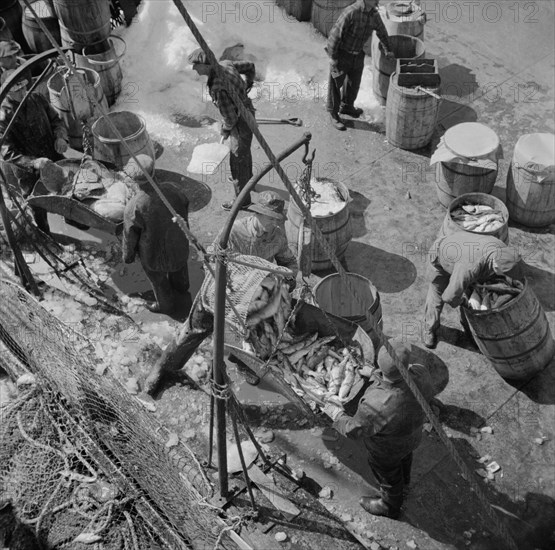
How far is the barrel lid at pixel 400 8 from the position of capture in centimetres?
1054

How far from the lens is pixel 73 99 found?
31.6 feet

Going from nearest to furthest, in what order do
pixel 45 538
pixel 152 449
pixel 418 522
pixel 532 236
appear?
pixel 45 538 < pixel 152 449 < pixel 418 522 < pixel 532 236

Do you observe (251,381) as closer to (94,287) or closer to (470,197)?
(94,287)

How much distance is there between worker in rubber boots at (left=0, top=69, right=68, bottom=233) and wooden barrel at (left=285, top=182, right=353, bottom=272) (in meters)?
2.73

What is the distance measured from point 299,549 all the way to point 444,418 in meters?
2.14

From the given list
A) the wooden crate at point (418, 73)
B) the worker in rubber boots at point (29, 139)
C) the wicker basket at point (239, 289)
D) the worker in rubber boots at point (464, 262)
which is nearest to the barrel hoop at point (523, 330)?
the worker in rubber boots at point (464, 262)

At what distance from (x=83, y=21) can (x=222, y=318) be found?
22.1 feet

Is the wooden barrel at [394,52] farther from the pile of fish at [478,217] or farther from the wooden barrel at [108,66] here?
the wooden barrel at [108,66]

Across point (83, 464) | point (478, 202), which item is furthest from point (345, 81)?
point (83, 464)

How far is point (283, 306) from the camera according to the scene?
6.38m

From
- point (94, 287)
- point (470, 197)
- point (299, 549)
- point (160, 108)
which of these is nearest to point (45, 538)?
point (299, 549)

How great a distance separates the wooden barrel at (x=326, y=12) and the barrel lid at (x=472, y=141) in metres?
3.49

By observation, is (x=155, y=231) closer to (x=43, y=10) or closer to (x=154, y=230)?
(x=154, y=230)

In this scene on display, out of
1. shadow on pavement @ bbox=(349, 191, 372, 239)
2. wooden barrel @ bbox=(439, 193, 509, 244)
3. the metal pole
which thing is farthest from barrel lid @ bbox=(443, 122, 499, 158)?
the metal pole
